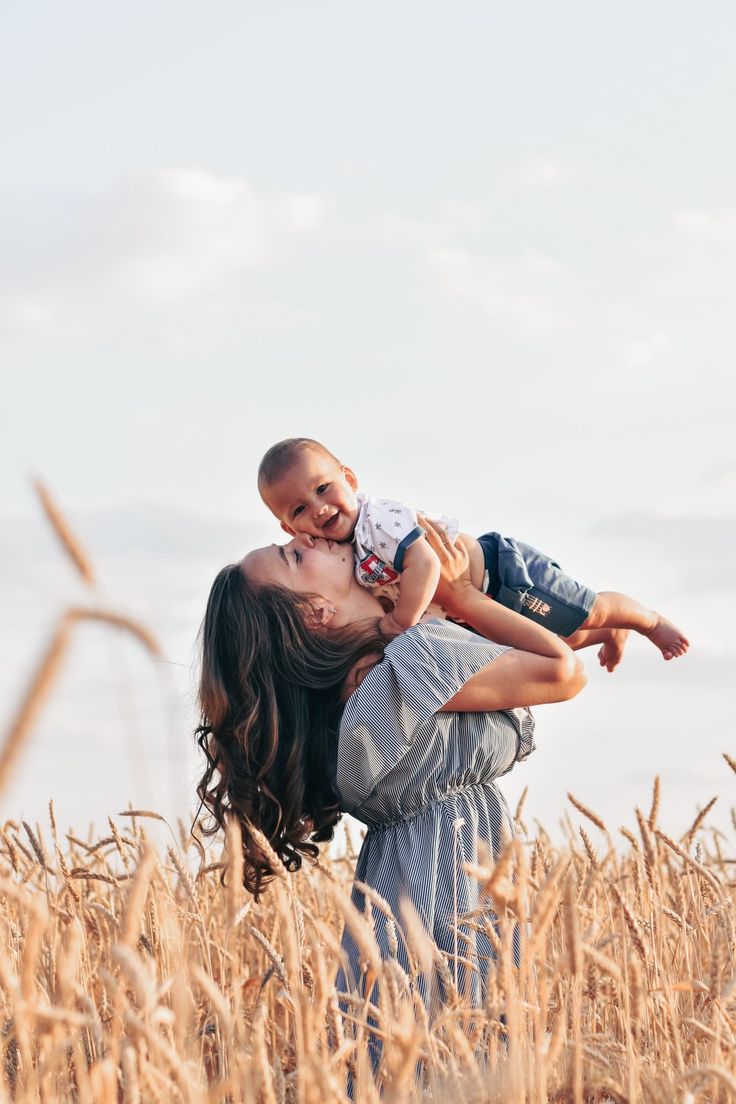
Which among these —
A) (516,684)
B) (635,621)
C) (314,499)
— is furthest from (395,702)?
(635,621)

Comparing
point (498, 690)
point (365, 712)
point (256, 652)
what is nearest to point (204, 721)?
point (256, 652)

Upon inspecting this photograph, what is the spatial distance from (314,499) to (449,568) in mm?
544

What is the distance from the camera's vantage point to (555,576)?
4.55 m

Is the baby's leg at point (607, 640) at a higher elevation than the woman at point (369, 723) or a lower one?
higher

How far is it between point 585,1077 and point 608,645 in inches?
101

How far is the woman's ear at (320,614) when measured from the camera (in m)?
3.54

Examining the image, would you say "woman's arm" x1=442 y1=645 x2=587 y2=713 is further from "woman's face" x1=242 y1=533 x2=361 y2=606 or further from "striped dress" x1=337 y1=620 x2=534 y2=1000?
"woman's face" x1=242 y1=533 x2=361 y2=606

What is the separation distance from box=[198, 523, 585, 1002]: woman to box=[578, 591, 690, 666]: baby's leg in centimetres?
114

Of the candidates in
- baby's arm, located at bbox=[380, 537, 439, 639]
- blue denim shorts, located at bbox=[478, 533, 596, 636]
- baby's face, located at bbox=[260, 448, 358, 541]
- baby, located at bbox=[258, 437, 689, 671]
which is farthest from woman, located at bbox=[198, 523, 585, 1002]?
blue denim shorts, located at bbox=[478, 533, 596, 636]

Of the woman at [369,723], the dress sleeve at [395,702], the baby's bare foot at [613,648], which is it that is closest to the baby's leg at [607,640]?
the baby's bare foot at [613,648]

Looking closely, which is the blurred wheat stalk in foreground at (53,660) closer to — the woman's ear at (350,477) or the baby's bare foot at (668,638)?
the woman's ear at (350,477)

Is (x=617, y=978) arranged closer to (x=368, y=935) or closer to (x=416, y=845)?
(x=368, y=935)

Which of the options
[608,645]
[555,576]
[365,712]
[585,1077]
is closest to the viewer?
[585,1077]

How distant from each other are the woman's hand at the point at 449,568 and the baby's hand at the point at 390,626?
19 cm
